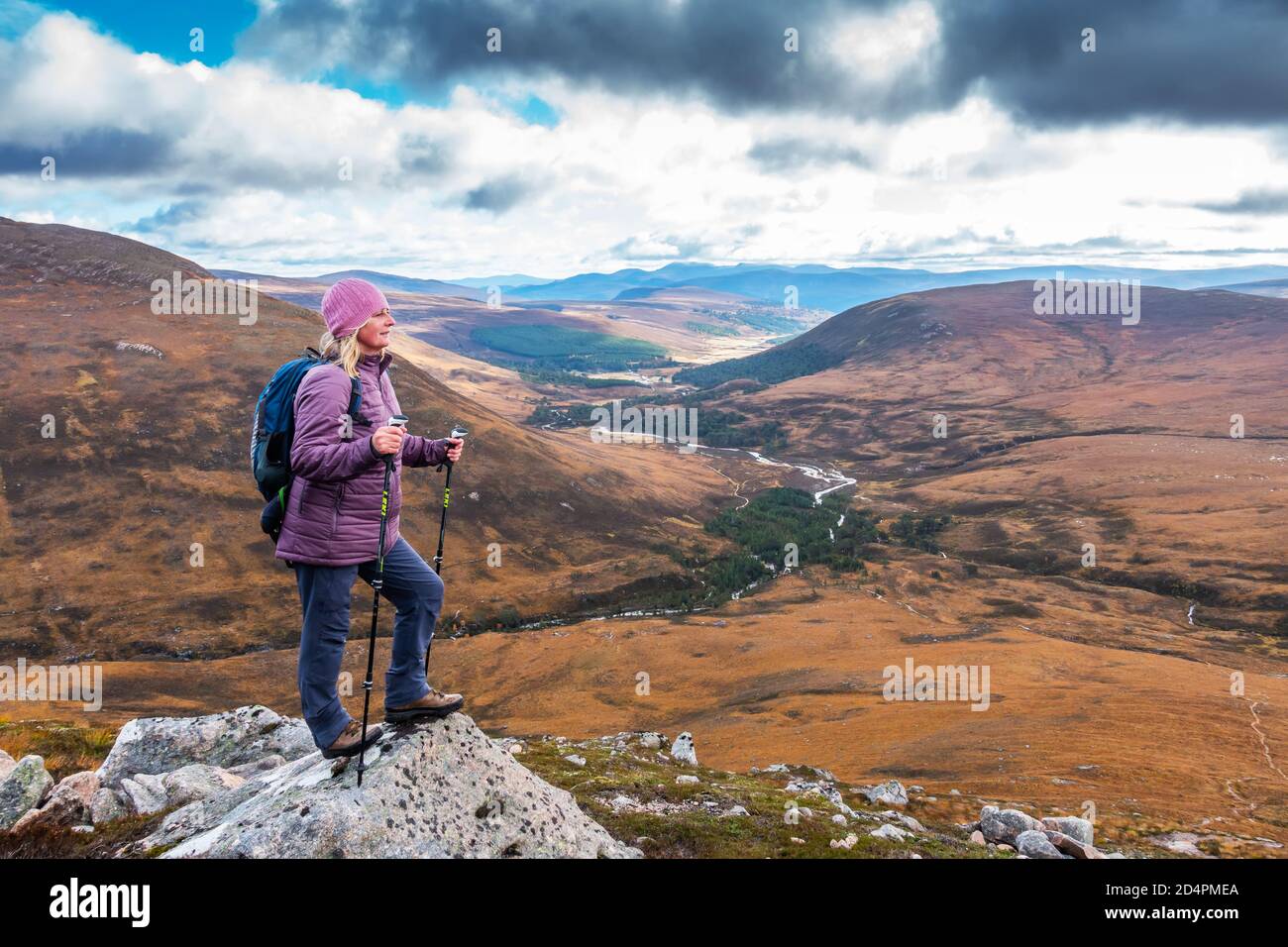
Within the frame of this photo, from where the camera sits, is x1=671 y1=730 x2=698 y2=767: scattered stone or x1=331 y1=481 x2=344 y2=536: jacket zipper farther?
x1=671 y1=730 x2=698 y2=767: scattered stone

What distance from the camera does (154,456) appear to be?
117m

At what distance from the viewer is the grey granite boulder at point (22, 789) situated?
1220 cm

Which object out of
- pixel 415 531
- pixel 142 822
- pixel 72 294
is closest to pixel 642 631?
pixel 415 531

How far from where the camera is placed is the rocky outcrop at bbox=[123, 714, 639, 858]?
895cm

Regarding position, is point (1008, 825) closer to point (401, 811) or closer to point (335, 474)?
point (401, 811)

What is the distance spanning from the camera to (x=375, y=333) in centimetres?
886

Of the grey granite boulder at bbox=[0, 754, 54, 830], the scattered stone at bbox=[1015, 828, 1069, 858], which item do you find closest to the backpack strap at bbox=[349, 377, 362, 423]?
the grey granite boulder at bbox=[0, 754, 54, 830]

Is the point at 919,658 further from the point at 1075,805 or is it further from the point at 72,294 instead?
the point at 72,294

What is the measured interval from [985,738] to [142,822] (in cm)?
4528

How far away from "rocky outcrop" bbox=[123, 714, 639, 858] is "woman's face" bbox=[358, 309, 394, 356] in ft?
18.0

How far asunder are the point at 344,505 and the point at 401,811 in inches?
169

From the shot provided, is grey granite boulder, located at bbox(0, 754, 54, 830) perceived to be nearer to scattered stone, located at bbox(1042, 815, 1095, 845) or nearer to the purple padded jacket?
the purple padded jacket

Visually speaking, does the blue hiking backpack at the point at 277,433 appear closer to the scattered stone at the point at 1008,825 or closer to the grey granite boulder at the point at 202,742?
the grey granite boulder at the point at 202,742

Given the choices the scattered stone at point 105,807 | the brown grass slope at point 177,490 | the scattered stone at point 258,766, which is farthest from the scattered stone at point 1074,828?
the brown grass slope at point 177,490
